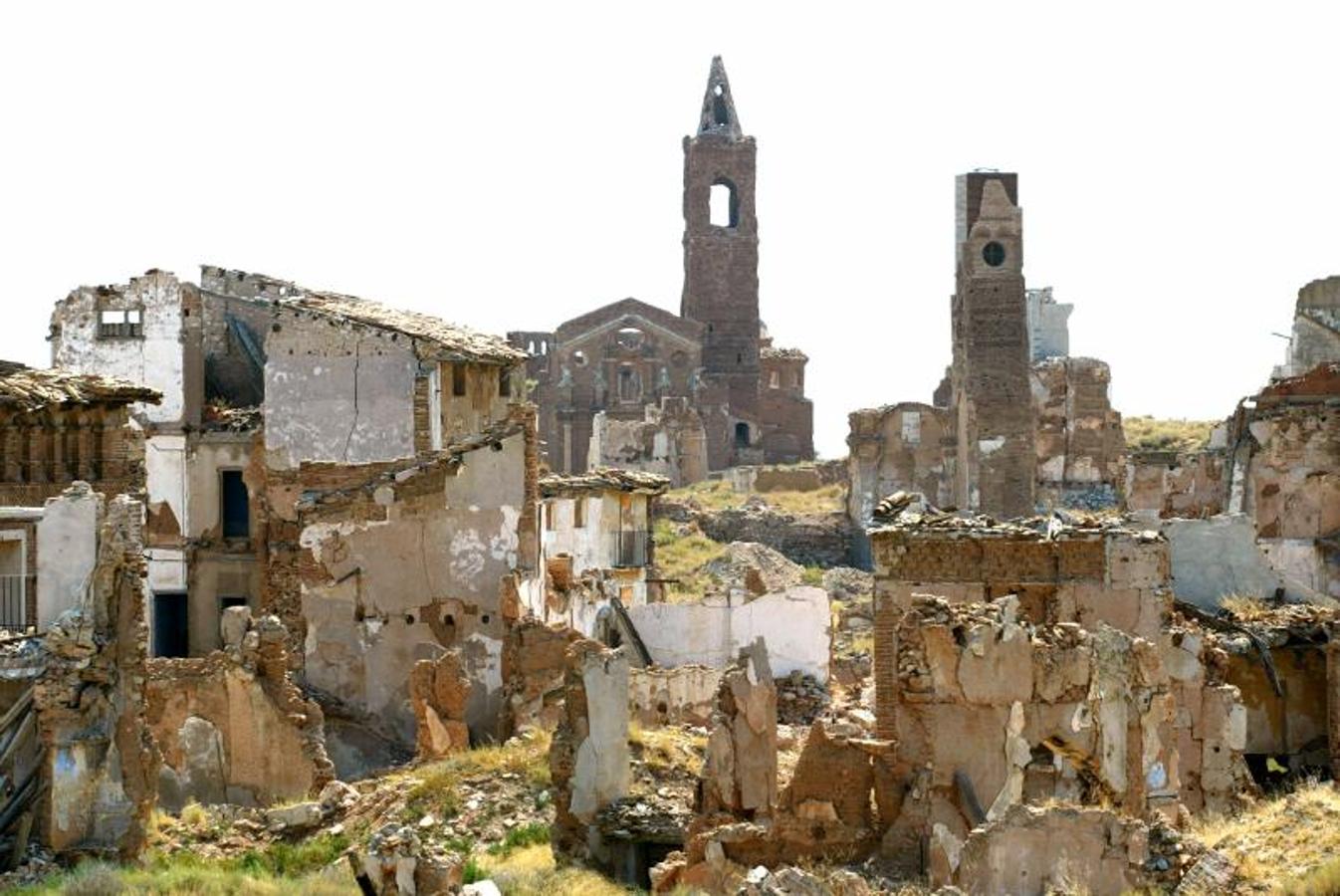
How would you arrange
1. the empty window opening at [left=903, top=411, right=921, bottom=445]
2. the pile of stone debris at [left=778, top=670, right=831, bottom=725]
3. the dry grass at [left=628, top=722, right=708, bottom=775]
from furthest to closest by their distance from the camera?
the empty window opening at [left=903, top=411, right=921, bottom=445]
the pile of stone debris at [left=778, top=670, right=831, bottom=725]
the dry grass at [left=628, top=722, right=708, bottom=775]

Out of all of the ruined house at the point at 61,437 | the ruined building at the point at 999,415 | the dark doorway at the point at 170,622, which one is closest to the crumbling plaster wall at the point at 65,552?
the ruined house at the point at 61,437

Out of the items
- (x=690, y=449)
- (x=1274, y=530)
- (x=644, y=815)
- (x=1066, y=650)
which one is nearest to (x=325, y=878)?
(x=644, y=815)

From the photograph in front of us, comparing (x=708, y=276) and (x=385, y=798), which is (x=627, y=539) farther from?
(x=708, y=276)

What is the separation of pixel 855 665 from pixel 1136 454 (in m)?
20.2

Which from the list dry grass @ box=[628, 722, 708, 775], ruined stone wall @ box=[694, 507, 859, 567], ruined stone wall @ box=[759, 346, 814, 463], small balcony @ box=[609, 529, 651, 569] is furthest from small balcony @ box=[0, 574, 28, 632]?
ruined stone wall @ box=[759, 346, 814, 463]

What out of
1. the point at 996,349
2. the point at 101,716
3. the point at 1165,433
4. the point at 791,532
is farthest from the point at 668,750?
the point at 1165,433

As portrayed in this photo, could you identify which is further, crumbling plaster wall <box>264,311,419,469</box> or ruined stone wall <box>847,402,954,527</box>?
ruined stone wall <box>847,402,954,527</box>

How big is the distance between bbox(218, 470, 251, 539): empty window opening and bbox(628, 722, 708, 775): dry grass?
12590mm

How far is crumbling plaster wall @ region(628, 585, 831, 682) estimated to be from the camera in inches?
1288

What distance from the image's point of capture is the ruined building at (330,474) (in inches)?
1195

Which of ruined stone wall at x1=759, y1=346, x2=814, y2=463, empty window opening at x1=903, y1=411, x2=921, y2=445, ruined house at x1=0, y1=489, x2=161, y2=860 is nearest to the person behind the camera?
ruined house at x1=0, y1=489, x2=161, y2=860

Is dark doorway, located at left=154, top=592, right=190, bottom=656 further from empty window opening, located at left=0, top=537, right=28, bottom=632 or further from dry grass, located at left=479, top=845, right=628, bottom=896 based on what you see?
dry grass, located at left=479, top=845, right=628, bottom=896

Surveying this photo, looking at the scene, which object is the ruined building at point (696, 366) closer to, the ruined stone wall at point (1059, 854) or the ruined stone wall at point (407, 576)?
the ruined stone wall at point (407, 576)

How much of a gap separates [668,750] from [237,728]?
17.6 feet
